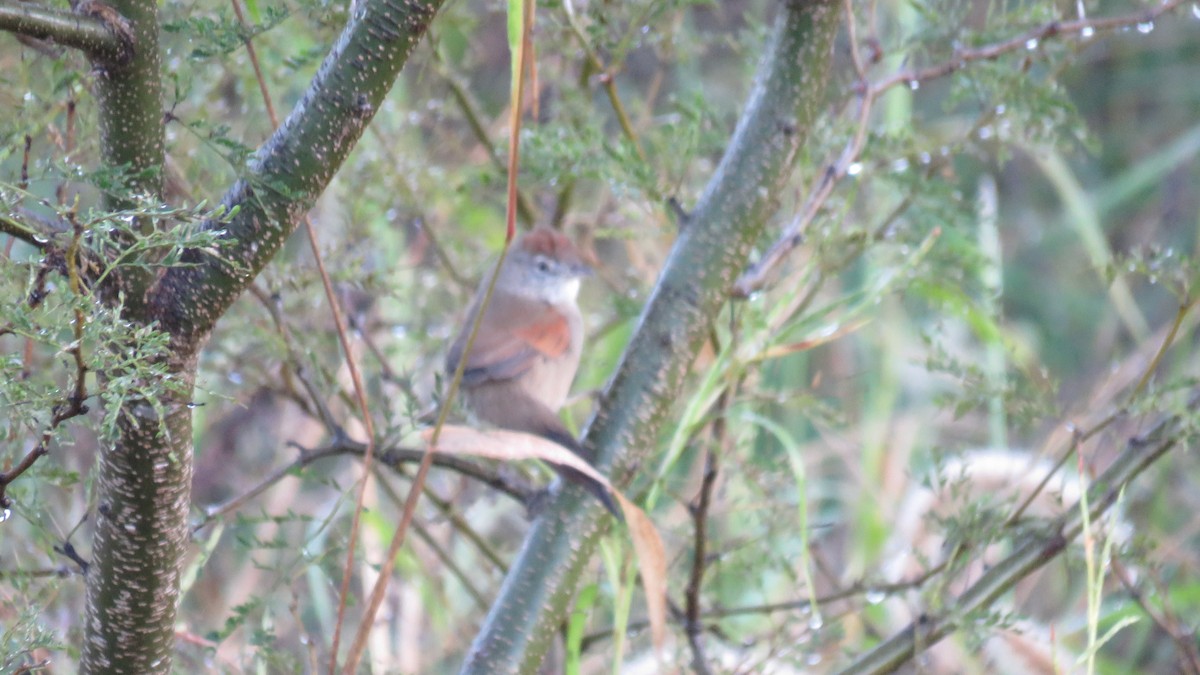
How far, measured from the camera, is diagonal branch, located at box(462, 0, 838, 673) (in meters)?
1.53

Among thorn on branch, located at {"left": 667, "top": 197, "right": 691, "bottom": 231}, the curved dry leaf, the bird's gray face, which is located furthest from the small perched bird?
the curved dry leaf

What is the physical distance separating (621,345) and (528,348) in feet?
1.34

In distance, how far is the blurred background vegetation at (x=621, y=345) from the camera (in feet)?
4.39

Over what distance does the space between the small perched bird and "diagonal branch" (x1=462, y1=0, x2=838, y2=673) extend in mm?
492

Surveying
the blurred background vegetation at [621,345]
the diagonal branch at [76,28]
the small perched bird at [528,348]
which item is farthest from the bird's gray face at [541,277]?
the diagonal branch at [76,28]

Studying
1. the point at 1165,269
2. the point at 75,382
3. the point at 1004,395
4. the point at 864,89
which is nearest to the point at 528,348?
the point at 864,89

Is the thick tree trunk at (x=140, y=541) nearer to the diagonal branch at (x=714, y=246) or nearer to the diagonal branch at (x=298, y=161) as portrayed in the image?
the diagonal branch at (x=298, y=161)

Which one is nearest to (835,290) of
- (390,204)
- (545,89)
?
(545,89)

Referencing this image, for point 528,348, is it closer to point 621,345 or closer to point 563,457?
point 621,345

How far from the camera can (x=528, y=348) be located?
2.50m

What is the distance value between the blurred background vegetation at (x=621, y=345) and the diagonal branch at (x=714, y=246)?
0.07 m

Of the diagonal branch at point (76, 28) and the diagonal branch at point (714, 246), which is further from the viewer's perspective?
the diagonal branch at point (714, 246)

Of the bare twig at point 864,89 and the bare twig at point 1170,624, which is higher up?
the bare twig at point 864,89

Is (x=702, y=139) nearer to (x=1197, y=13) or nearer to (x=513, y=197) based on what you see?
(x=1197, y=13)
